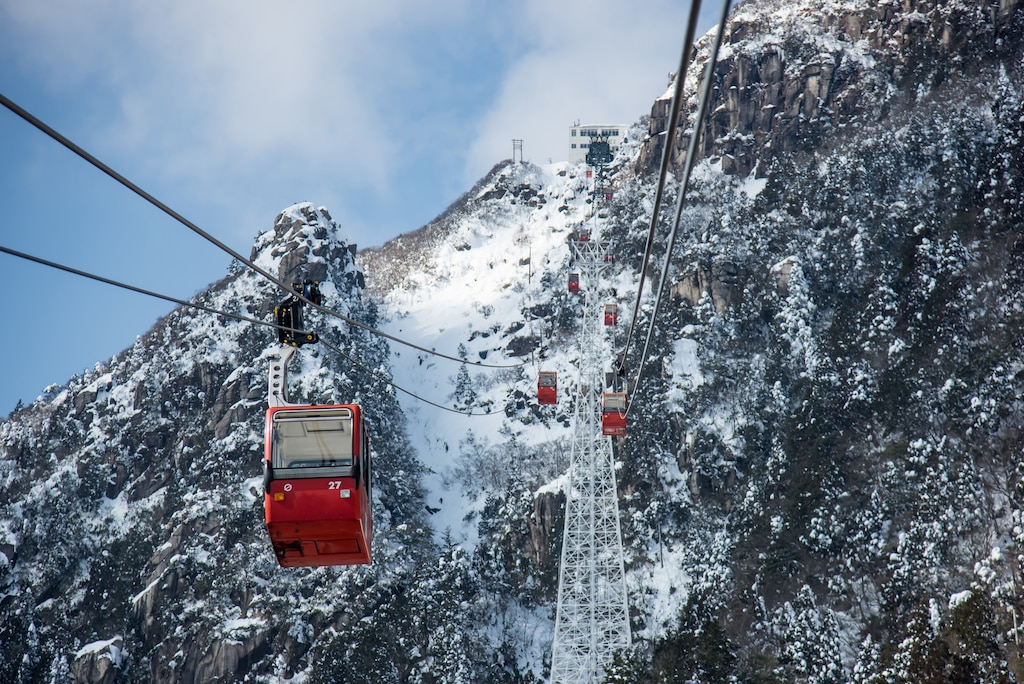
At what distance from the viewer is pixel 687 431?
96.8 m

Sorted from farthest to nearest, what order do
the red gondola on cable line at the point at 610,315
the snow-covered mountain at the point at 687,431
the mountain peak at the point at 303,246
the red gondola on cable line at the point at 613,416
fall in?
the mountain peak at the point at 303,246, the snow-covered mountain at the point at 687,431, the red gondola on cable line at the point at 610,315, the red gondola on cable line at the point at 613,416

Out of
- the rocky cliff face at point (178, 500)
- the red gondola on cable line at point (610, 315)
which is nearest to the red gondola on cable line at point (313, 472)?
the red gondola on cable line at point (610, 315)

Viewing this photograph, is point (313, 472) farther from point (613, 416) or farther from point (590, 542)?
point (590, 542)

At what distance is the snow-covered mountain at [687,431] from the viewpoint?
2926 inches

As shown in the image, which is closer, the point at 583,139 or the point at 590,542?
the point at 590,542

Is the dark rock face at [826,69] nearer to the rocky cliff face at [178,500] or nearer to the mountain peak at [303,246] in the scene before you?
the mountain peak at [303,246]

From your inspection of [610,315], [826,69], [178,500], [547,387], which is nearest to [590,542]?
[547,387]

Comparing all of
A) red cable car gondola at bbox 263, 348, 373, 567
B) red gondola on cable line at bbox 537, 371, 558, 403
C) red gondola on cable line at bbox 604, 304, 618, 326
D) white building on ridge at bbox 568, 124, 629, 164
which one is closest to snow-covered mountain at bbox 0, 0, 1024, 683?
red gondola on cable line at bbox 537, 371, 558, 403

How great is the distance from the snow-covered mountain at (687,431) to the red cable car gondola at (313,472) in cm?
3549

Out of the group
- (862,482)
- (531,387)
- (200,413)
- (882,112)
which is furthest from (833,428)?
(200,413)

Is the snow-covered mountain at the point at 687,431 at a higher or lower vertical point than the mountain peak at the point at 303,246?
lower

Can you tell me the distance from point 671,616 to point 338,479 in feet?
219

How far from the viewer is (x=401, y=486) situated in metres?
105

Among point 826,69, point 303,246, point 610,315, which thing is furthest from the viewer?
point 826,69
